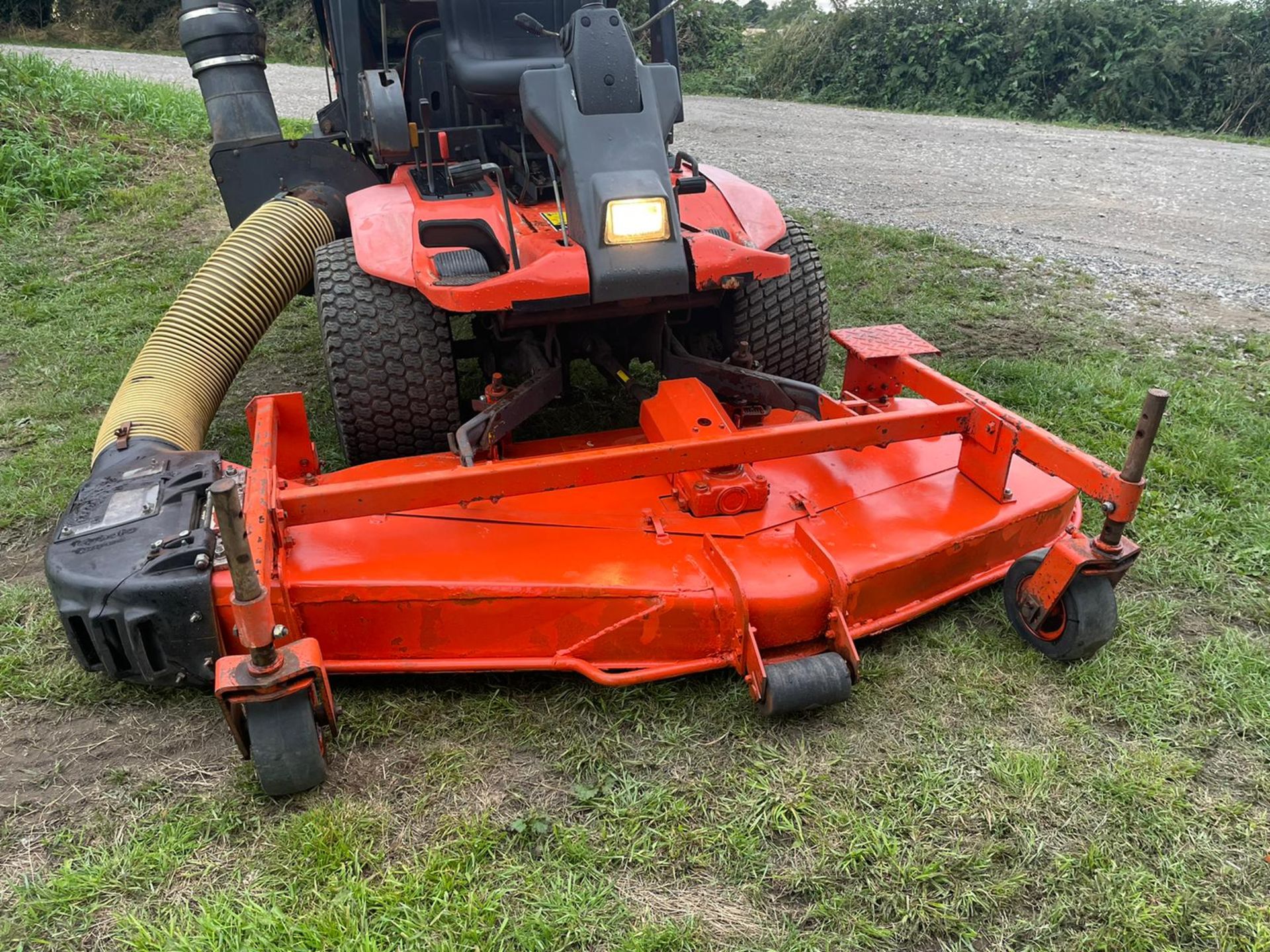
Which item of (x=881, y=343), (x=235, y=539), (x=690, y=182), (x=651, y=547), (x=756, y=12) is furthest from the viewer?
(x=756, y=12)

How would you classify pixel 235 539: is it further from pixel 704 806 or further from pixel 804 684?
pixel 804 684

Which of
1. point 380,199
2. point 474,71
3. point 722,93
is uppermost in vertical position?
point 474,71

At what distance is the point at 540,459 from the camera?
2.56 meters

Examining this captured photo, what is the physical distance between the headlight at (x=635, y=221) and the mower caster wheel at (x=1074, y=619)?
4.50ft

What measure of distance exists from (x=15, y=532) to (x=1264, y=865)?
377cm

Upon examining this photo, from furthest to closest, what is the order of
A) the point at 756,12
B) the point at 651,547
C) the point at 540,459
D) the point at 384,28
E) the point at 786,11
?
the point at 756,12 < the point at 786,11 < the point at 384,28 < the point at 651,547 < the point at 540,459

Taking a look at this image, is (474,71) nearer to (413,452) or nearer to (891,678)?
(413,452)

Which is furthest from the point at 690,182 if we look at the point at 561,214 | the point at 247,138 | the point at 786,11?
the point at 786,11

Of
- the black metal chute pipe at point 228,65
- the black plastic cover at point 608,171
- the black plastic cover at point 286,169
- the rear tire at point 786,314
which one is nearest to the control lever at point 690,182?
the black plastic cover at point 608,171

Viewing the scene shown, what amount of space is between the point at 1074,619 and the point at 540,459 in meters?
1.44

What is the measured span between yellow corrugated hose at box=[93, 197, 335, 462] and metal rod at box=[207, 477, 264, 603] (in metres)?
1.27

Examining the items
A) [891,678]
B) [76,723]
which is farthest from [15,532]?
[891,678]

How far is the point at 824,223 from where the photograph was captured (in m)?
6.93

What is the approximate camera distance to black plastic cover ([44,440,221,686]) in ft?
7.80
